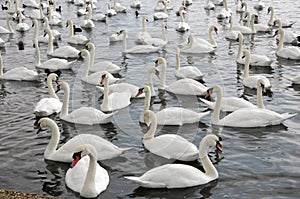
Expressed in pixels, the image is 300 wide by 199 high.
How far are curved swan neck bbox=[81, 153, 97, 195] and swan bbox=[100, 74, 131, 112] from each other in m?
5.55

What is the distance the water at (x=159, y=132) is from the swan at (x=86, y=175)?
18cm

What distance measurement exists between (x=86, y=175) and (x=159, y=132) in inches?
159

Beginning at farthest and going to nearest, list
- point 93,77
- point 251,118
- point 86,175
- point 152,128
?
point 93,77
point 251,118
point 152,128
point 86,175

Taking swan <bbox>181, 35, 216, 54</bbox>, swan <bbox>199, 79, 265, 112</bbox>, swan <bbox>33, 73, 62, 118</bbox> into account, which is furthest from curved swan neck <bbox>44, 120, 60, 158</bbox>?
swan <bbox>181, 35, 216, 54</bbox>

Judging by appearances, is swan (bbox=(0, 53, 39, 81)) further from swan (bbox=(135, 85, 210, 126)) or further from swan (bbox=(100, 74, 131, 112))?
swan (bbox=(135, 85, 210, 126))

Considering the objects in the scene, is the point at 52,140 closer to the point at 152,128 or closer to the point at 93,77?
the point at 152,128

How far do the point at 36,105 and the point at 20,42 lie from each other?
11.7 m

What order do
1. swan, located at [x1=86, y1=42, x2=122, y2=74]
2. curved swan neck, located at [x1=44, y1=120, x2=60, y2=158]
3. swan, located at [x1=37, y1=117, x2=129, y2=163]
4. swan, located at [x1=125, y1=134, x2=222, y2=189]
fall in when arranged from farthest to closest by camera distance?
1. swan, located at [x1=86, y1=42, x2=122, y2=74]
2. curved swan neck, located at [x1=44, y1=120, x2=60, y2=158]
3. swan, located at [x1=37, y1=117, x2=129, y2=163]
4. swan, located at [x1=125, y1=134, x2=222, y2=189]

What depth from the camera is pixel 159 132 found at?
46.1 feet

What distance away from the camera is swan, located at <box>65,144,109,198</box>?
398 inches

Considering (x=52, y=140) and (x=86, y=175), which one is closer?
(x=86, y=175)

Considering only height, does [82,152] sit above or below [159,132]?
above

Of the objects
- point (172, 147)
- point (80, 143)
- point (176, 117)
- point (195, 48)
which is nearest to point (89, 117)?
point (176, 117)

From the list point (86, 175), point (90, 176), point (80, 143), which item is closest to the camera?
point (90, 176)
